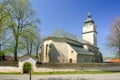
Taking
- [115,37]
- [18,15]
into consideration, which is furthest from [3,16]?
[115,37]

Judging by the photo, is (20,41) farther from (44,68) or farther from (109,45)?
(109,45)

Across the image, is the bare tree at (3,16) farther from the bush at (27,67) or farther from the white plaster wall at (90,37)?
the white plaster wall at (90,37)

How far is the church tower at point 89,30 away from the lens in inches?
2268

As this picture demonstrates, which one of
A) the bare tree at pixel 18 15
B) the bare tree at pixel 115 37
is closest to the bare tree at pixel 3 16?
the bare tree at pixel 18 15

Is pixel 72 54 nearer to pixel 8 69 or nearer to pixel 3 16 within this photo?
pixel 8 69

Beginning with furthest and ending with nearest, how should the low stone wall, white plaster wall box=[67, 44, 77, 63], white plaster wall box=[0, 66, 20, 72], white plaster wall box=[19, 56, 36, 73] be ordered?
white plaster wall box=[67, 44, 77, 63] → white plaster wall box=[19, 56, 36, 73] → the low stone wall → white plaster wall box=[0, 66, 20, 72]

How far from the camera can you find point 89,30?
58375 millimetres

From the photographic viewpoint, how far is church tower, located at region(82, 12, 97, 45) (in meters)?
57.6

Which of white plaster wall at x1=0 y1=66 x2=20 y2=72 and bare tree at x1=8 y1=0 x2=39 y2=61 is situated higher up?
bare tree at x1=8 y1=0 x2=39 y2=61

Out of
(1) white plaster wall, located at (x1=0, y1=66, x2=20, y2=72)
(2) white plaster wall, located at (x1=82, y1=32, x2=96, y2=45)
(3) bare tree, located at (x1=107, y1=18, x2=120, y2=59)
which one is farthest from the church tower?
(1) white plaster wall, located at (x1=0, y1=66, x2=20, y2=72)

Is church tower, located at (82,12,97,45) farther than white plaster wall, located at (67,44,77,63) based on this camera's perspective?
Yes

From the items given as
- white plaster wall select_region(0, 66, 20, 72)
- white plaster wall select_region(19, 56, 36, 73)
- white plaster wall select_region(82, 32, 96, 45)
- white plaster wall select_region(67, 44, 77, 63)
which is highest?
white plaster wall select_region(82, 32, 96, 45)

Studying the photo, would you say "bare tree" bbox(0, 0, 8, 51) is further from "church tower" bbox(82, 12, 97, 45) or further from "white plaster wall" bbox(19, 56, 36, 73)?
"church tower" bbox(82, 12, 97, 45)

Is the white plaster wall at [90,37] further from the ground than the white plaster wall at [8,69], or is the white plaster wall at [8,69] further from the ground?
the white plaster wall at [90,37]
